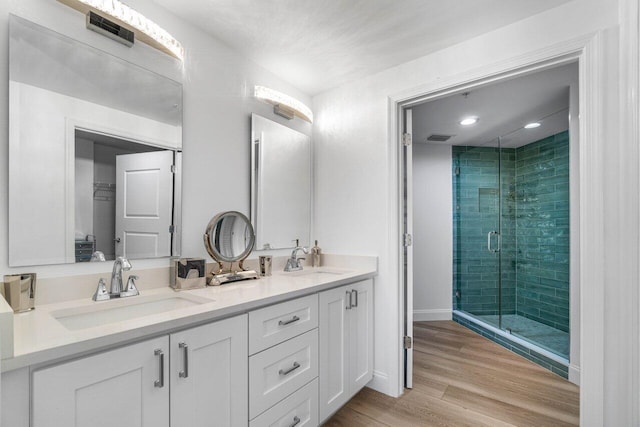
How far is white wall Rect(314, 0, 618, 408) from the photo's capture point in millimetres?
1811

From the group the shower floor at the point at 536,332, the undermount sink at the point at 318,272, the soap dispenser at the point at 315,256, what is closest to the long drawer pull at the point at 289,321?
the undermount sink at the point at 318,272

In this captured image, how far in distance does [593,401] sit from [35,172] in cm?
259

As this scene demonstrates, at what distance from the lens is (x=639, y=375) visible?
1.35 meters

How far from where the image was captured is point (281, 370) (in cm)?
145

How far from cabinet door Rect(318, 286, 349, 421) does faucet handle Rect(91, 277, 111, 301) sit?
3.22ft

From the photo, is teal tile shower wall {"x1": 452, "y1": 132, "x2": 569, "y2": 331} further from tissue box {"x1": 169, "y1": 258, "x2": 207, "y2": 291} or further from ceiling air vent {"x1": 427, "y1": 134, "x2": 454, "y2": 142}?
tissue box {"x1": 169, "y1": 258, "x2": 207, "y2": 291}

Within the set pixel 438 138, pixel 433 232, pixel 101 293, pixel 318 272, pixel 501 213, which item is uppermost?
pixel 438 138

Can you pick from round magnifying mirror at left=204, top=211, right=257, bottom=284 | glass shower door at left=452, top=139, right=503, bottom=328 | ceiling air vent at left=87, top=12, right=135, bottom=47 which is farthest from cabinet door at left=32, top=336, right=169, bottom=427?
glass shower door at left=452, top=139, right=503, bottom=328

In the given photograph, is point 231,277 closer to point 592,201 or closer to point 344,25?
point 344,25

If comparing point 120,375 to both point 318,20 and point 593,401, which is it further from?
point 593,401

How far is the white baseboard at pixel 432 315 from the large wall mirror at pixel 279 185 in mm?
2175

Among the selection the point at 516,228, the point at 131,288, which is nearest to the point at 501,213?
the point at 516,228

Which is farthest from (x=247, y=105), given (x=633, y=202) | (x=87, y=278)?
(x=633, y=202)

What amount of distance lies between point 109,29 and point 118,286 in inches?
44.2
